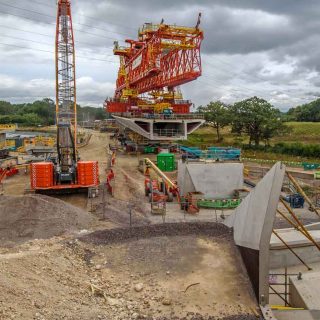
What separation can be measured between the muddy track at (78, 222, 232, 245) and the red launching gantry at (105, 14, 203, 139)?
3235cm

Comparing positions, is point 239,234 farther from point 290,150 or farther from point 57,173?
point 290,150

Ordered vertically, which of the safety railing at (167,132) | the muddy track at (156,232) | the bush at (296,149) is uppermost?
the safety railing at (167,132)

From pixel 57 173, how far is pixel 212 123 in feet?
168

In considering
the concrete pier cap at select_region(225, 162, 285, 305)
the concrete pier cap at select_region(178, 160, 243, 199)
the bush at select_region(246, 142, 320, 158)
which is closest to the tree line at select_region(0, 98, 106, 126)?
the bush at select_region(246, 142, 320, 158)

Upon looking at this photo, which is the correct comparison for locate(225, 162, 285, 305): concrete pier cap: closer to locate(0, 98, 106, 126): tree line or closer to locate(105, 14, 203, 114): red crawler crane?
locate(105, 14, 203, 114): red crawler crane

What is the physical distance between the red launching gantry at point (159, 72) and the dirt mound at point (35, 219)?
99.8 ft

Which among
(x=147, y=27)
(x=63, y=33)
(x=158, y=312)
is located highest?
(x=147, y=27)

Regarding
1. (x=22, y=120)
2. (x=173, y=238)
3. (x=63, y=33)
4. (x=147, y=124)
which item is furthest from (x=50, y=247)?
(x=22, y=120)

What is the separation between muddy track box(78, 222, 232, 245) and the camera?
15047mm

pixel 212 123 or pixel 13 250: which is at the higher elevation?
pixel 212 123

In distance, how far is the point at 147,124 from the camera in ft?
163

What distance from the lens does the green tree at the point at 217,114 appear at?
62938 millimetres

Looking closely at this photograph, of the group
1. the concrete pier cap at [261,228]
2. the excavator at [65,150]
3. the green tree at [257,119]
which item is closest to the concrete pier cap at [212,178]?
the excavator at [65,150]

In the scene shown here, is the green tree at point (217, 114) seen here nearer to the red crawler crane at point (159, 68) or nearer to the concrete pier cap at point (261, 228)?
the red crawler crane at point (159, 68)
